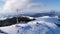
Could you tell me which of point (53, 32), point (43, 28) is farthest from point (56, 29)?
point (43, 28)

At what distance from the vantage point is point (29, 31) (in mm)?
1901

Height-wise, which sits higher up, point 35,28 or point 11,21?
Result: point 11,21

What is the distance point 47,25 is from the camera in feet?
6.61

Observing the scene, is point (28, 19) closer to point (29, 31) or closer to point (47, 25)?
point (29, 31)

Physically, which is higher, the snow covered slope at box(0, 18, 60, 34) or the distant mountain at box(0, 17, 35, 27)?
the distant mountain at box(0, 17, 35, 27)

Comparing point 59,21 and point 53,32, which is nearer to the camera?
point 53,32

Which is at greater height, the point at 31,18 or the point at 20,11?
the point at 20,11

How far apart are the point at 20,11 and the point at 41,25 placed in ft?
1.46

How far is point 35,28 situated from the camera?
6.37 ft

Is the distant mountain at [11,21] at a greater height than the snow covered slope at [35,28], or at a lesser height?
greater

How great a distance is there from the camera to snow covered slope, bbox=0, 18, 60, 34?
1.90 m

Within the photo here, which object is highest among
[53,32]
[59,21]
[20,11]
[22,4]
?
[22,4]

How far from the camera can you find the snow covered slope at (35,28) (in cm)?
190

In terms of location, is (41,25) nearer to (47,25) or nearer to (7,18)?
(47,25)
